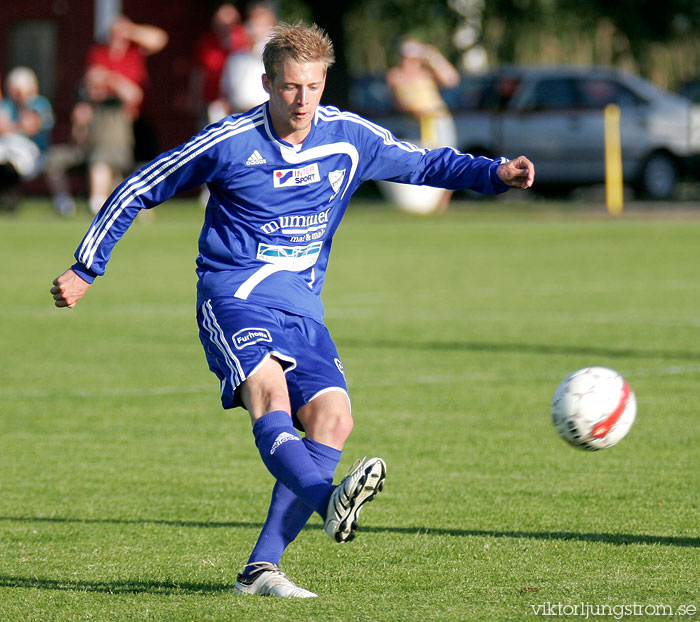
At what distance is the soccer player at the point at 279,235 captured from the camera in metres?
4.80

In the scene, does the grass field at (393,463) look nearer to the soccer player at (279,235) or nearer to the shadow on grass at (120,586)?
the shadow on grass at (120,586)

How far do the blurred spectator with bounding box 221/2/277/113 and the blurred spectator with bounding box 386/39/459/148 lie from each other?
298 centimetres

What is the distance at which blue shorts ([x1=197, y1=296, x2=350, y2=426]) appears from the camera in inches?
189

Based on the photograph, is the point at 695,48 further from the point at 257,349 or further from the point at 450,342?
the point at 257,349

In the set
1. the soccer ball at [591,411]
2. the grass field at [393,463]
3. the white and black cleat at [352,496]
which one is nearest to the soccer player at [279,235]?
the white and black cleat at [352,496]

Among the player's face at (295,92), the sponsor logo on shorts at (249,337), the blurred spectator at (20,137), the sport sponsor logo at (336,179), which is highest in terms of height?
the blurred spectator at (20,137)

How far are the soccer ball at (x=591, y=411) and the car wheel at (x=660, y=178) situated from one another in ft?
71.7

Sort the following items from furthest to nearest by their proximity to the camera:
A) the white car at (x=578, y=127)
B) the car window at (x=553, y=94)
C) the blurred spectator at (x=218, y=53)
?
the car window at (x=553, y=94) < the white car at (x=578, y=127) < the blurred spectator at (x=218, y=53)

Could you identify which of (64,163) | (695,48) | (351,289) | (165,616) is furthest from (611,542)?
(695,48)

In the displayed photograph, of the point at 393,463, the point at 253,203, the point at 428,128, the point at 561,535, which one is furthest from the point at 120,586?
the point at 428,128

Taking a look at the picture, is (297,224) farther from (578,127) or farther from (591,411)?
(578,127)

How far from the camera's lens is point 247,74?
2198 cm

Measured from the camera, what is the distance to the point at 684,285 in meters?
14.9

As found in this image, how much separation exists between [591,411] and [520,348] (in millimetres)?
5546
